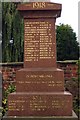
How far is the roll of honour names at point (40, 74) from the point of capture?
6801mm

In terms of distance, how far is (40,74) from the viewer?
7.07m

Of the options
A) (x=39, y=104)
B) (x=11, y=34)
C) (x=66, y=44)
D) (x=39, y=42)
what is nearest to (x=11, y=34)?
(x=11, y=34)

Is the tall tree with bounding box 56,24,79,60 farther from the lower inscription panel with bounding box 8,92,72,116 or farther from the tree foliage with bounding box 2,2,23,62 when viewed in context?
the lower inscription panel with bounding box 8,92,72,116

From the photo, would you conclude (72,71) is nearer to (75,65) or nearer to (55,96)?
(75,65)

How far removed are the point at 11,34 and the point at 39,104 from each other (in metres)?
7.77

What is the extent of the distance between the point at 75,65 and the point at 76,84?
36.8 inches

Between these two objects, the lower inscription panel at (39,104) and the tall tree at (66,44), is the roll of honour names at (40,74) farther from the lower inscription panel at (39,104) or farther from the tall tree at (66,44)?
the tall tree at (66,44)

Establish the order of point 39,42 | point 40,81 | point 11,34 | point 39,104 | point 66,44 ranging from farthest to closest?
point 66,44
point 11,34
point 39,42
point 40,81
point 39,104

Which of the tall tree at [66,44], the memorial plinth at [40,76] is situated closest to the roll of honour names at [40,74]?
the memorial plinth at [40,76]

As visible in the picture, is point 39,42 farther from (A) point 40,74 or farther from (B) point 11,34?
(B) point 11,34

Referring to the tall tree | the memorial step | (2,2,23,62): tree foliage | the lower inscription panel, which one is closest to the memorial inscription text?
the memorial step

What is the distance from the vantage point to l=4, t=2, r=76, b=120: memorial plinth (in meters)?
6.79

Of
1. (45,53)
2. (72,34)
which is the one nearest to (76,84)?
(45,53)

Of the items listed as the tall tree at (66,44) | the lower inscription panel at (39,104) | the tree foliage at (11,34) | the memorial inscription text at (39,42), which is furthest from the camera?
the tall tree at (66,44)
